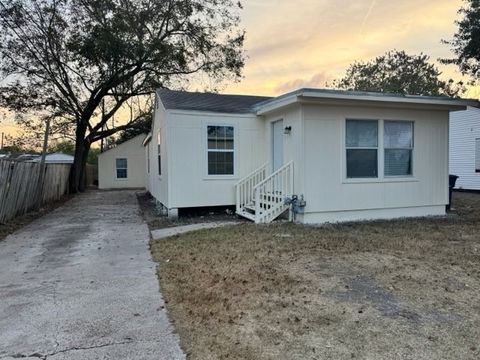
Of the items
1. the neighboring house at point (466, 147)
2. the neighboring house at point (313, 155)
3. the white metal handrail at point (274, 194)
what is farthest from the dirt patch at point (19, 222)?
the neighboring house at point (466, 147)

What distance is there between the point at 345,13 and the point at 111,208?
10.00m

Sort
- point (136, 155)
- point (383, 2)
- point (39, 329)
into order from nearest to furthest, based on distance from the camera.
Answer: point (39, 329) → point (383, 2) → point (136, 155)

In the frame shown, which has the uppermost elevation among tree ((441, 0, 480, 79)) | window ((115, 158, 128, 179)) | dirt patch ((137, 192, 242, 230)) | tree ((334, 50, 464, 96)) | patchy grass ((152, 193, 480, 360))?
tree ((334, 50, 464, 96))

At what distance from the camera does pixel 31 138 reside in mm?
25703

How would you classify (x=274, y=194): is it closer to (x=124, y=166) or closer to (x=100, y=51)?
(x=100, y=51)

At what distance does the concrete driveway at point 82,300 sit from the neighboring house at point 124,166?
20.5 metres

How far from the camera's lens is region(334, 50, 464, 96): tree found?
101 feet

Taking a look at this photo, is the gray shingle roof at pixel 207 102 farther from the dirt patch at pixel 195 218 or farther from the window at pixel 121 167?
the window at pixel 121 167

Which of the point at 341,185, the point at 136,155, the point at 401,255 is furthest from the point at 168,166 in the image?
the point at 136,155

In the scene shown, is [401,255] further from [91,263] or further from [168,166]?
[168,166]

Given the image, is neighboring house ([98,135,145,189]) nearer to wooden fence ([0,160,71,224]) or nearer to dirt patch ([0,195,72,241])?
wooden fence ([0,160,71,224])

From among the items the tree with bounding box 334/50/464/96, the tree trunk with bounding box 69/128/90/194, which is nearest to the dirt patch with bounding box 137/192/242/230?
the tree trunk with bounding box 69/128/90/194

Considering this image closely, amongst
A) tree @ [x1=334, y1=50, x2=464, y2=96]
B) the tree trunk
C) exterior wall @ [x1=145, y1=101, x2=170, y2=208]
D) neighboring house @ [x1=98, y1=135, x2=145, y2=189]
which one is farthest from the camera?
tree @ [x1=334, y1=50, x2=464, y2=96]

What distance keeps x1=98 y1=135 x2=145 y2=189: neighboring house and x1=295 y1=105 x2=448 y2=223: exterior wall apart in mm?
21432
